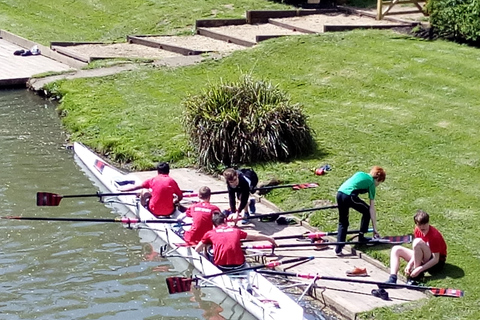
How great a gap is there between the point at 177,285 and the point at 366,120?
9.26 meters

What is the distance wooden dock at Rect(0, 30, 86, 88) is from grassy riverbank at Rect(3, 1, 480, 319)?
7.53 ft

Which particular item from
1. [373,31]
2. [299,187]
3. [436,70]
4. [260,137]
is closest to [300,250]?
[299,187]

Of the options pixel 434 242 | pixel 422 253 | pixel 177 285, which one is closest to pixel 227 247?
pixel 177 285

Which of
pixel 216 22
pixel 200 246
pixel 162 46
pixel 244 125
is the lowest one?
pixel 200 246

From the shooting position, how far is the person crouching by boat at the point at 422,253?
12.1 metres

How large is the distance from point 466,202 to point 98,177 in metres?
7.97

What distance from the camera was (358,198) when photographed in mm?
13367

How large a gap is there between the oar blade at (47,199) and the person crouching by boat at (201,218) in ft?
10.3

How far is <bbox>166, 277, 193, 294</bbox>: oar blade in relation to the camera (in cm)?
1191

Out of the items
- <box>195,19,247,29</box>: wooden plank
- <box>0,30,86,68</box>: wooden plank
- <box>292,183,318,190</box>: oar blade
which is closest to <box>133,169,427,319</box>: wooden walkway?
<box>292,183,318,190</box>: oar blade

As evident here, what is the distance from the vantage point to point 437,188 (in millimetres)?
15570

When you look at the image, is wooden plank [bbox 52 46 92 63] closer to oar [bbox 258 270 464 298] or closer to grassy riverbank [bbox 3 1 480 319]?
grassy riverbank [bbox 3 1 480 319]

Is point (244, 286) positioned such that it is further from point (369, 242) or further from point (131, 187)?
point (131, 187)

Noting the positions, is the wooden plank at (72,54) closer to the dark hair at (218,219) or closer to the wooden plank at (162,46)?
the wooden plank at (162,46)
